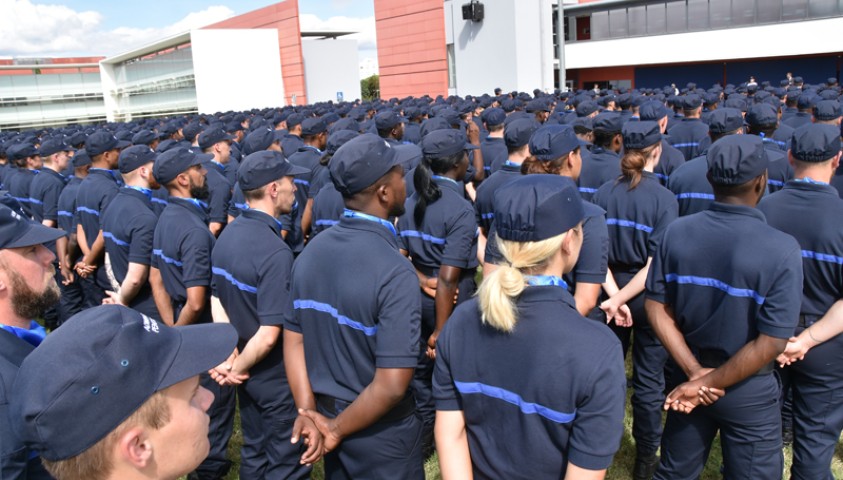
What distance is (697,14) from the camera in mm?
30500

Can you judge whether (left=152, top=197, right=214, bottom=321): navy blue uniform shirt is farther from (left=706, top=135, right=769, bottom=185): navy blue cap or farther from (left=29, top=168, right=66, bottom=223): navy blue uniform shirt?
(left=29, top=168, right=66, bottom=223): navy blue uniform shirt

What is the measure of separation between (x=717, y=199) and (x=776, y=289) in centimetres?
55

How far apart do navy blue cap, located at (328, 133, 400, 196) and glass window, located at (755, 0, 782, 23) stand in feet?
106

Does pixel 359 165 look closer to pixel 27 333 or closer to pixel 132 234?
pixel 27 333

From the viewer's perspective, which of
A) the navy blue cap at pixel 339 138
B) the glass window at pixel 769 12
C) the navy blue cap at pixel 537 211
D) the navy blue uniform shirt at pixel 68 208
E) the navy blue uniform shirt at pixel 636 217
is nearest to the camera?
the navy blue cap at pixel 537 211

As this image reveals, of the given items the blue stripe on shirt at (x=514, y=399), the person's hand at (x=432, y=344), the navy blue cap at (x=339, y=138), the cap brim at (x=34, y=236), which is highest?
the navy blue cap at (x=339, y=138)

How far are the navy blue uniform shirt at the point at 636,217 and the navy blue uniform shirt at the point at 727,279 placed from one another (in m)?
0.94

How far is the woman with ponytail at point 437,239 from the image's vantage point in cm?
414

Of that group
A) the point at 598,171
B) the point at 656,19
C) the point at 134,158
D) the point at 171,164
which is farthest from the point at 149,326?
the point at 656,19

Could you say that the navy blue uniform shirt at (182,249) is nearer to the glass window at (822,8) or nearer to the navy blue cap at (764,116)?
the navy blue cap at (764,116)

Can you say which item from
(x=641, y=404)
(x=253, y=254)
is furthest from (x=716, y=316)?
(x=253, y=254)

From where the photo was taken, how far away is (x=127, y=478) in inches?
56.7

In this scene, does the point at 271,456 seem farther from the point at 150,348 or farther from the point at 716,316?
the point at 716,316

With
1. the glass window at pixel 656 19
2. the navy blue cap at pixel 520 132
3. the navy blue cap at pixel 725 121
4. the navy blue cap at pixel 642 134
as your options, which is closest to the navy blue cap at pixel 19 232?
the navy blue cap at pixel 520 132
